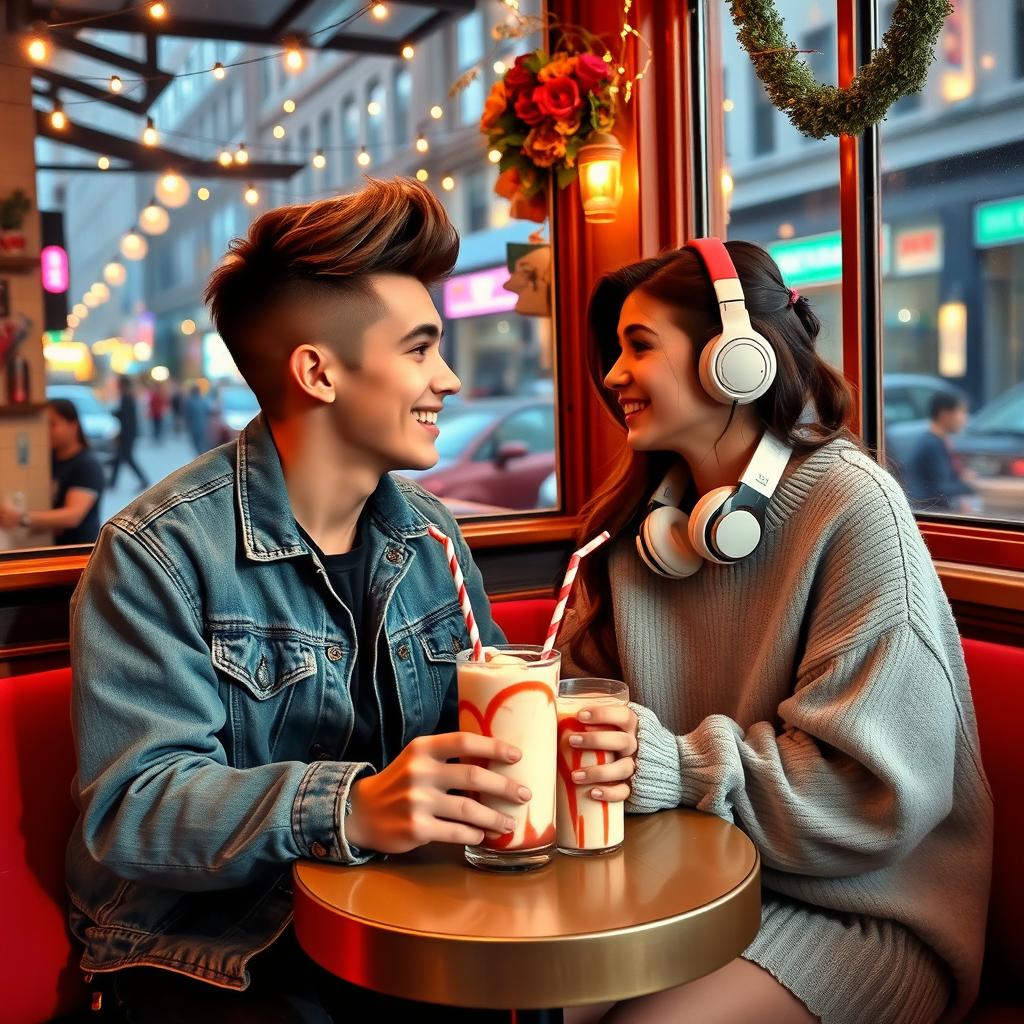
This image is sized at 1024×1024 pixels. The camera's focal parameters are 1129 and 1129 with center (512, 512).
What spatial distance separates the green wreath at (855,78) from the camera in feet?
6.22

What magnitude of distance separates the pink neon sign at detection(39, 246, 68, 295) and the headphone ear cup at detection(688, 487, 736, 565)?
2.32 metres

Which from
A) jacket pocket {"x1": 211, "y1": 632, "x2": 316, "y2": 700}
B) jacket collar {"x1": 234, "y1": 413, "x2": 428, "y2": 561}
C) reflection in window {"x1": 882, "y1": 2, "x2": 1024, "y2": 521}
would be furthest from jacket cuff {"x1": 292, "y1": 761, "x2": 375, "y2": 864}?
reflection in window {"x1": 882, "y1": 2, "x2": 1024, "y2": 521}

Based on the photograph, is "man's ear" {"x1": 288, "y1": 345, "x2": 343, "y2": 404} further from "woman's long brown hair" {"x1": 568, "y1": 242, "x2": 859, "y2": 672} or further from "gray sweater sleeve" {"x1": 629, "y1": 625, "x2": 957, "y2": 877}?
"gray sweater sleeve" {"x1": 629, "y1": 625, "x2": 957, "y2": 877}

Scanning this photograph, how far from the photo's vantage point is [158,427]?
3750 mm

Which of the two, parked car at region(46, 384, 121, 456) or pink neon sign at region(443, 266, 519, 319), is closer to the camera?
parked car at region(46, 384, 121, 456)

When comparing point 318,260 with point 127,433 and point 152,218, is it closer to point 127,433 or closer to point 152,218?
point 127,433

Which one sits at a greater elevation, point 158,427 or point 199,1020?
point 158,427

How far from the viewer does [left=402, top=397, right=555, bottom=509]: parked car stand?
383cm

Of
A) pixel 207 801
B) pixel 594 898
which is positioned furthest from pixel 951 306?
pixel 207 801

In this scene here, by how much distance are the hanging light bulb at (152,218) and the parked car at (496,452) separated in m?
1.14

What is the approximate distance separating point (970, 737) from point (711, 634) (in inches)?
16.7

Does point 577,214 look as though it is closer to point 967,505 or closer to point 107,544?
point 967,505

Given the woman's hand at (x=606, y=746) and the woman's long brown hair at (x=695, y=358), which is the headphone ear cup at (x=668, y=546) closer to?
the woman's long brown hair at (x=695, y=358)

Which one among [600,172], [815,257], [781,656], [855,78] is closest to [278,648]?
[781,656]
